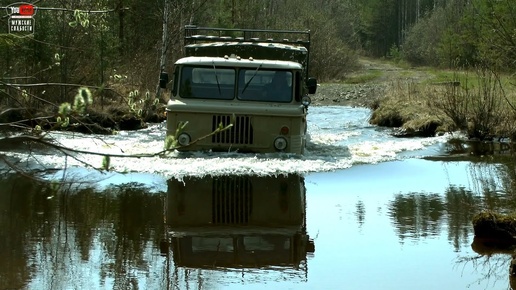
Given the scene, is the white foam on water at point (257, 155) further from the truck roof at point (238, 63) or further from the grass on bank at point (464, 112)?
the truck roof at point (238, 63)

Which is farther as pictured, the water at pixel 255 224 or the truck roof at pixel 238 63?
the truck roof at pixel 238 63

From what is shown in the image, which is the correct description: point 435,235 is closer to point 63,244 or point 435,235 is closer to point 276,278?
point 276,278

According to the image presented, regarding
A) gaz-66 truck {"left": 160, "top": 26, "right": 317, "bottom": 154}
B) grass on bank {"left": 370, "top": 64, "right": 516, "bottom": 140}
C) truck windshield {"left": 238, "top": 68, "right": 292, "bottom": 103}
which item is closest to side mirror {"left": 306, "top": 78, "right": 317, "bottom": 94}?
gaz-66 truck {"left": 160, "top": 26, "right": 317, "bottom": 154}

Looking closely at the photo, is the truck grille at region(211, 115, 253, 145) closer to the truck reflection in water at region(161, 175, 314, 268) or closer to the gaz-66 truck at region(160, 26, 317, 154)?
the gaz-66 truck at region(160, 26, 317, 154)

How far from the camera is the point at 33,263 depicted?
8297 millimetres

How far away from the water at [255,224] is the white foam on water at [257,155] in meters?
0.06

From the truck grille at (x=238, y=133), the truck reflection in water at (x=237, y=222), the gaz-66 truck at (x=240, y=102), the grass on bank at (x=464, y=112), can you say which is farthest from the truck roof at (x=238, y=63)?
the grass on bank at (x=464, y=112)

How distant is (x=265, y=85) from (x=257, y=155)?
144 centimetres

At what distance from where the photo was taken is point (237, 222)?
→ 34.6 ft

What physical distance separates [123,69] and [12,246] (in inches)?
807

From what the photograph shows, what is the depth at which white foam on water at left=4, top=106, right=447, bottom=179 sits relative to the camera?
14516 mm

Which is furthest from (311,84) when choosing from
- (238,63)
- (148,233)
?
(148,233)

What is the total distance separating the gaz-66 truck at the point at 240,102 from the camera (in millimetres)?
15188

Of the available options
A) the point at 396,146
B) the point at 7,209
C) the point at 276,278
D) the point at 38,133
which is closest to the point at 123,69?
the point at 396,146
